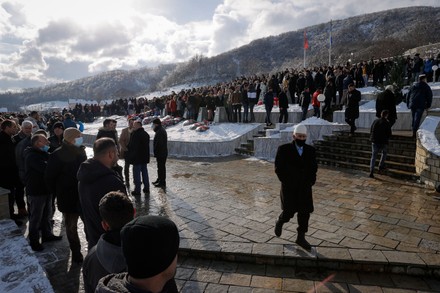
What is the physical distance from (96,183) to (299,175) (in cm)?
262

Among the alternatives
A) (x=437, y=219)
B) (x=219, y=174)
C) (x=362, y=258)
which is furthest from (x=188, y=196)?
(x=437, y=219)

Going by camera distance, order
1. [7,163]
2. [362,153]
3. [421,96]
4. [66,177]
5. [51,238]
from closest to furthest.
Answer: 1. [66,177]
2. [51,238]
3. [7,163]
4. [421,96]
5. [362,153]

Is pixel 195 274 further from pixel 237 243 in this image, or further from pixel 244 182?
pixel 244 182

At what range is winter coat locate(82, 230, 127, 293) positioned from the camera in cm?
192

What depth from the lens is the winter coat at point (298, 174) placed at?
4266 mm

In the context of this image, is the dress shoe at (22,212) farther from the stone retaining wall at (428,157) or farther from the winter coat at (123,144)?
the stone retaining wall at (428,157)

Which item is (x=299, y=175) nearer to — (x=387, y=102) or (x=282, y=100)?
(x=387, y=102)

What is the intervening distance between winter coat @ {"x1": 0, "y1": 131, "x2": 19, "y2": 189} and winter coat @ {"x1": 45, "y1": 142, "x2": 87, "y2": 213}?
8.17 feet

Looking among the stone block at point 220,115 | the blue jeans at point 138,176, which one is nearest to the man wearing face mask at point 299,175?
the blue jeans at point 138,176

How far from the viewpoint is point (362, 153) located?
9648 millimetres

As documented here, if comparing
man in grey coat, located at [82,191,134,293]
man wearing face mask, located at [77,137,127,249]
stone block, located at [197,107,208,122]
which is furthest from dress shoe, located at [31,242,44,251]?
stone block, located at [197,107,208,122]

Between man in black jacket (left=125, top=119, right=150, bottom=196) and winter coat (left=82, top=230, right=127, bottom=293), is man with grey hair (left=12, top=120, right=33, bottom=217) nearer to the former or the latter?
man in black jacket (left=125, top=119, right=150, bottom=196)


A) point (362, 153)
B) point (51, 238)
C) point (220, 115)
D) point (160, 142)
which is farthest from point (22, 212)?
point (220, 115)

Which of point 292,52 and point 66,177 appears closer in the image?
point 66,177
